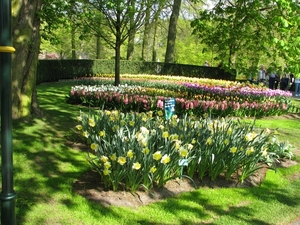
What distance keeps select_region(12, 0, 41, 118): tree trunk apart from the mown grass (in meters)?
0.82

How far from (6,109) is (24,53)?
14.5 feet

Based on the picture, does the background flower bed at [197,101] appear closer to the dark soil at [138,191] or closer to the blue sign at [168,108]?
the blue sign at [168,108]

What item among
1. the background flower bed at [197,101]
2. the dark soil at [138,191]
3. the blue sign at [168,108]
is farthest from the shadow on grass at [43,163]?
the background flower bed at [197,101]

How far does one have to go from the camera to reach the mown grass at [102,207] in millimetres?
3006

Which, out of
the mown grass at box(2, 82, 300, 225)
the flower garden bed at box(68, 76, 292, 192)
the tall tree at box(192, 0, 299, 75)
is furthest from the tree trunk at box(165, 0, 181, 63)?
the mown grass at box(2, 82, 300, 225)

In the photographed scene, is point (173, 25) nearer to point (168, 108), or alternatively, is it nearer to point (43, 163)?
point (168, 108)

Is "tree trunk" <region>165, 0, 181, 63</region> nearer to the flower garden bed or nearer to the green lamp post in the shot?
the flower garden bed

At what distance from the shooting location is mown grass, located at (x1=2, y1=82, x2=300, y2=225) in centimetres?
301

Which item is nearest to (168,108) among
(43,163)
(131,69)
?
(43,163)

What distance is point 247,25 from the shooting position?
9.91 meters

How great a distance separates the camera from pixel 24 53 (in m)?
5.60

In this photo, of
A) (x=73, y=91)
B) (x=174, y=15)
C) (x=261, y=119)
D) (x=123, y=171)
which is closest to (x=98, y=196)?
(x=123, y=171)

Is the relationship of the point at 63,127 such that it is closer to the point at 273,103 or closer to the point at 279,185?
the point at 279,185

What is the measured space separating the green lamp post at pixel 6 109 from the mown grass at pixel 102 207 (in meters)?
1.26
